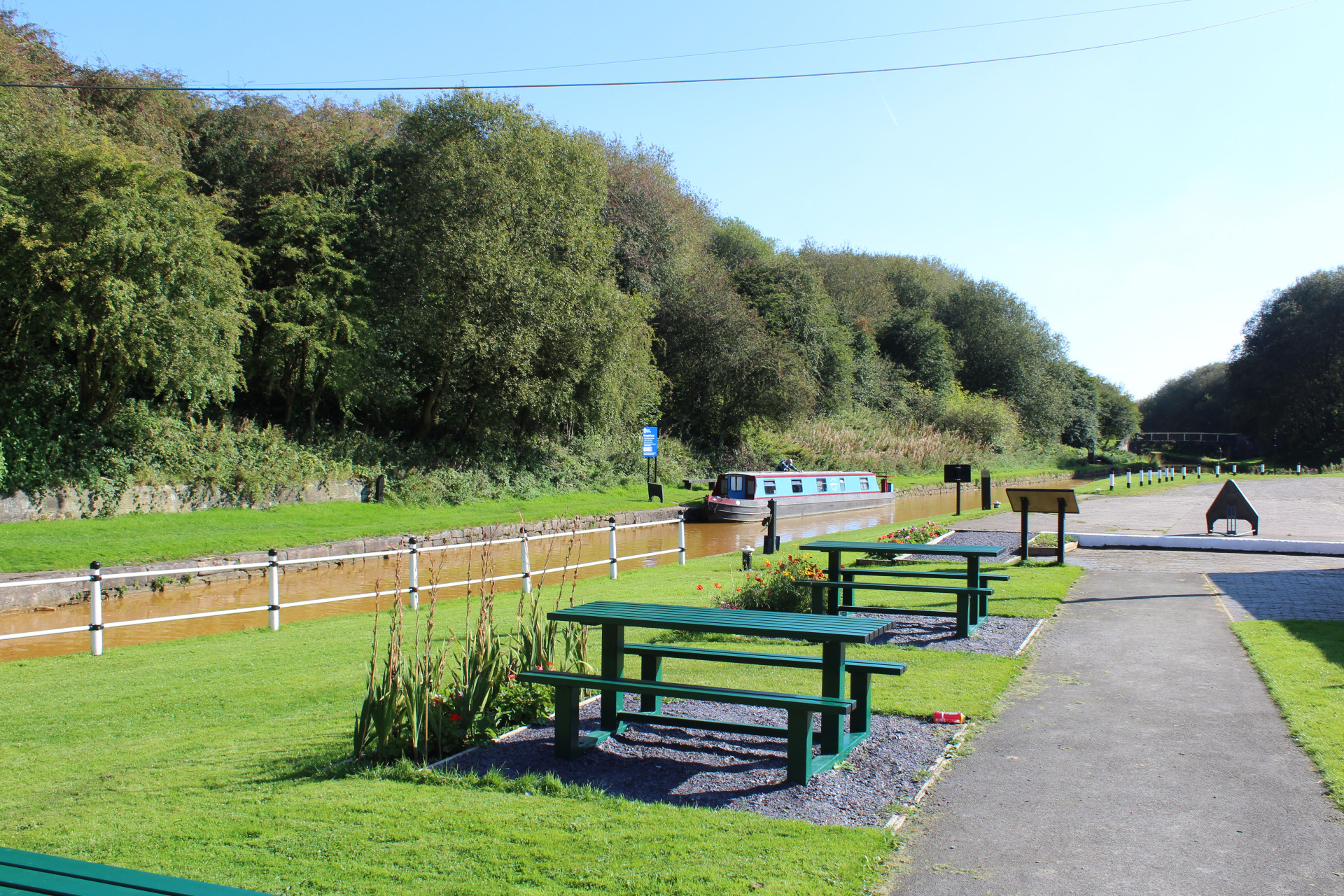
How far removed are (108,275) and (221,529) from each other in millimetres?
5499

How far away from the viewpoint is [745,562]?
12508 millimetres

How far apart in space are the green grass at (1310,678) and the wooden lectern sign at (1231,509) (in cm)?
850

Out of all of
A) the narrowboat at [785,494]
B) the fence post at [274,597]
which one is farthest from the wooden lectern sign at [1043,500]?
the narrowboat at [785,494]

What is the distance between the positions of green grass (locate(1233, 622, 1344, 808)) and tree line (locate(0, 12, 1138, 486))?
1942cm

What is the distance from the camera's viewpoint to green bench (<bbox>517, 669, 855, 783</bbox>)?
4.29 m

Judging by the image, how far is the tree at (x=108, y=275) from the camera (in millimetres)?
17578

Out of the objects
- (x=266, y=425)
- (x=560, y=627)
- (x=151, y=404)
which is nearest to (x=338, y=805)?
(x=560, y=627)

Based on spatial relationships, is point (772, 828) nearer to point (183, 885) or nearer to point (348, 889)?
point (348, 889)

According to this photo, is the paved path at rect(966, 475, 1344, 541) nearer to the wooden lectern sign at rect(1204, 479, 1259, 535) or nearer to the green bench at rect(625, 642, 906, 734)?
the wooden lectern sign at rect(1204, 479, 1259, 535)

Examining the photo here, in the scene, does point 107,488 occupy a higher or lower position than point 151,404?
lower

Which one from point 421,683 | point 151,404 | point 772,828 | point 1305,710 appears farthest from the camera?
point 151,404

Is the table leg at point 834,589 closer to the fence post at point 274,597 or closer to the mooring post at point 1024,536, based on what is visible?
the mooring post at point 1024,536

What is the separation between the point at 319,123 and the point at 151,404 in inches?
560

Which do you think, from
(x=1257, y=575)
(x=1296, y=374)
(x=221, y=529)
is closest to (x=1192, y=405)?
(x=1296, y=374)
